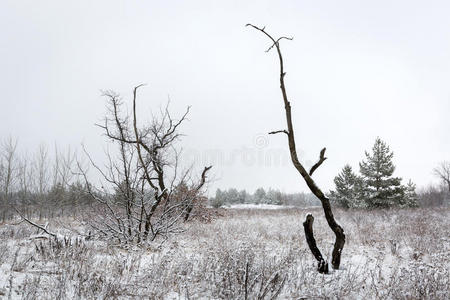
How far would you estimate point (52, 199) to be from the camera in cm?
2423

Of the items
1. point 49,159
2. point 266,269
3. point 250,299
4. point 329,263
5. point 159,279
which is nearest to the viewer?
point 250,299

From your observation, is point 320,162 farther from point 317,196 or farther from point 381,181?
point 381,181

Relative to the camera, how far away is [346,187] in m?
26.7

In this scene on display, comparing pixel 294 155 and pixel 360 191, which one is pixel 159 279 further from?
pixel 360 191

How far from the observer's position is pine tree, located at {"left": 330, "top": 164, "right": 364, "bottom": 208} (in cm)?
2503

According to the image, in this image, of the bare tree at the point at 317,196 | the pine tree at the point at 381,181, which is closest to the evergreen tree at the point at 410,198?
the pine tree at the point at 381,181

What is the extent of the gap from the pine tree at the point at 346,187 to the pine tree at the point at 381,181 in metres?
1.91

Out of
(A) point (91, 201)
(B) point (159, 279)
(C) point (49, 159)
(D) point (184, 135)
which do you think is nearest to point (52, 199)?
(C) point (49, 159)

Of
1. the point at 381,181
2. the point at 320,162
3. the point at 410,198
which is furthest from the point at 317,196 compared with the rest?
the point at 410,198

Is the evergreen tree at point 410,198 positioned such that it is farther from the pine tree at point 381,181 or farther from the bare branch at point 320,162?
the bare branch at point 320,162

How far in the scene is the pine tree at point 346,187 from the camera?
25.0 metres

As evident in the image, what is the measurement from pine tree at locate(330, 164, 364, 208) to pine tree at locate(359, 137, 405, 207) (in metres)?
1.91

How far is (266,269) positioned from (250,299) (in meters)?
0.67

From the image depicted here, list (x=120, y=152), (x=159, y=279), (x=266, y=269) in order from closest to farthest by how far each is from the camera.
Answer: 1. (x=159, y=279)
2. (x=266, y=269)
3. (x=120, y=152)
